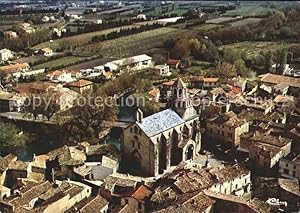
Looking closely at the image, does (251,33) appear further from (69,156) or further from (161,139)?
(69,156)

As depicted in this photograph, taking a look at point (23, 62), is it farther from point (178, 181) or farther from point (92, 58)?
point (178, 181)

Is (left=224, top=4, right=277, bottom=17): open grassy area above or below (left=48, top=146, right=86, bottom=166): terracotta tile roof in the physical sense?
below

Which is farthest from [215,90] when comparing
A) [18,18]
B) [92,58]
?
[18,18]

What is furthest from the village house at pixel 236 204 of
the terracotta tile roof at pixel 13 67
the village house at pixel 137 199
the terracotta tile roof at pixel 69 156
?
the terracotta tile roof at pixel 13 67

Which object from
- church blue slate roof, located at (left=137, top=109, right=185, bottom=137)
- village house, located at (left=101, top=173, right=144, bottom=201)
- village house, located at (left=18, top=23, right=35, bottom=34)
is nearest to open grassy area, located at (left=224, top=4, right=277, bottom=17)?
village house, located at (left=18, top=23, right=35, bottom=34)

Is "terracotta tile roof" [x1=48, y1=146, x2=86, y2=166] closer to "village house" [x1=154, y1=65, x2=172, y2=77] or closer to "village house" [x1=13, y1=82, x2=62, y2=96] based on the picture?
"village house" [x1=13, y1=82, x2=62, y2=96]

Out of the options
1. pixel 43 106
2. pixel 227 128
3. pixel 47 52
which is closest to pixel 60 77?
pixel 43 106
